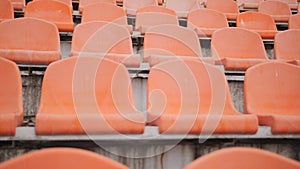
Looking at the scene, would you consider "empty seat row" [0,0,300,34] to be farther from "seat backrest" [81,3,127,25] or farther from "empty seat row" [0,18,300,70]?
"empty seat row" [0,18,300,70]

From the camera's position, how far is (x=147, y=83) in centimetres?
89

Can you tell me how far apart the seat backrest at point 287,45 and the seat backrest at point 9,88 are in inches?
31.8

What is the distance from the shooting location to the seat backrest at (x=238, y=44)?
1.20m

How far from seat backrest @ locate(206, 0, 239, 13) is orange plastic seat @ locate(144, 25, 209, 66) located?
0.63 metres

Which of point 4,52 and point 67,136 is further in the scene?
point 4,52

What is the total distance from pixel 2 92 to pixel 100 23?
54 centimetres

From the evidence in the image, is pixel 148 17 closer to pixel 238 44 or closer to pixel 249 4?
pixel 238 44

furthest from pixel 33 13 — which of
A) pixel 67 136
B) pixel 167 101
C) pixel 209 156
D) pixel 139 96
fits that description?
pixel 209 156

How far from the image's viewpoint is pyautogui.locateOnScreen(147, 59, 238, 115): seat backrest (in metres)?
0.83

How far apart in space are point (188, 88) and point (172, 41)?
1.16ft

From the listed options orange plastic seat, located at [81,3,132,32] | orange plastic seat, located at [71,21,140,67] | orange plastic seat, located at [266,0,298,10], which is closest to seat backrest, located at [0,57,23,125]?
orange plastic seat, located at [71,21,140,67]

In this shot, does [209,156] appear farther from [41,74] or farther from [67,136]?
[41,74]

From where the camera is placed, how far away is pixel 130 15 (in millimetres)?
1598

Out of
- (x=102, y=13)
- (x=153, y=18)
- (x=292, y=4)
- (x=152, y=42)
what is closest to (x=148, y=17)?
(x=153, y=18)
